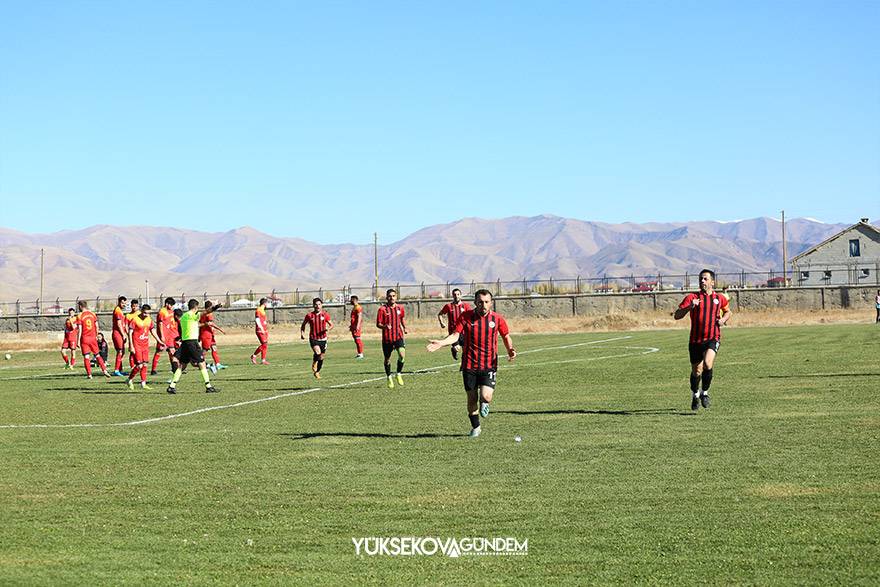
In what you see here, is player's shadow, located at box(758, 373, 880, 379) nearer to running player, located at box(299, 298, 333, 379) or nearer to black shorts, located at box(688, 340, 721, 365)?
black shorts, located at box(688, 340, 721, 365)

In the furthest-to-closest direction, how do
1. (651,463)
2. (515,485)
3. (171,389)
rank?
(171,389) → (651,463) → (515,485)

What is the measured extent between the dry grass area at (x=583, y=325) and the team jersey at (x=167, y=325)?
2928 cm

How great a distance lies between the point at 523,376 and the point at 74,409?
1063 centimetres

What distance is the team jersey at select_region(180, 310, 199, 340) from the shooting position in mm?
24828

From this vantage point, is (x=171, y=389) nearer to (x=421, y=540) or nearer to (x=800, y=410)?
(x=800, y=410)

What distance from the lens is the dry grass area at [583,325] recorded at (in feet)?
214

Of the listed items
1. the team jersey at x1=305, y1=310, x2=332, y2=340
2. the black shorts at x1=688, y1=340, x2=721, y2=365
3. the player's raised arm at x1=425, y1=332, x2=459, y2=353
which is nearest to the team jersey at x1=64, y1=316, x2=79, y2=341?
the team jersey at x1=305, y1=310, x2=332, y2=340

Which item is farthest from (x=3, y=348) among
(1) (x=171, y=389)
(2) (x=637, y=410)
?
(2) (x=637, y=410)

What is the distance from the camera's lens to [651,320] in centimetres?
7394

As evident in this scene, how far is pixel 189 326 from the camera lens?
25.0m

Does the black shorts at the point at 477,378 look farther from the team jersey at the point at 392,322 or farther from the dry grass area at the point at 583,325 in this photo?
the dry grass area at the point at 583,325

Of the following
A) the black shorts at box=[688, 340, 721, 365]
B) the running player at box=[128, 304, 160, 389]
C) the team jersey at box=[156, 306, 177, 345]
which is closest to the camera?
the black shorts at box=[688, 340, 721, 365]

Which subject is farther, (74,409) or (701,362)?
(74,409)

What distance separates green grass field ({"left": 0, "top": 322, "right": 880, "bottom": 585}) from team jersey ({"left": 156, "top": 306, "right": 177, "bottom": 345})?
282 inches
